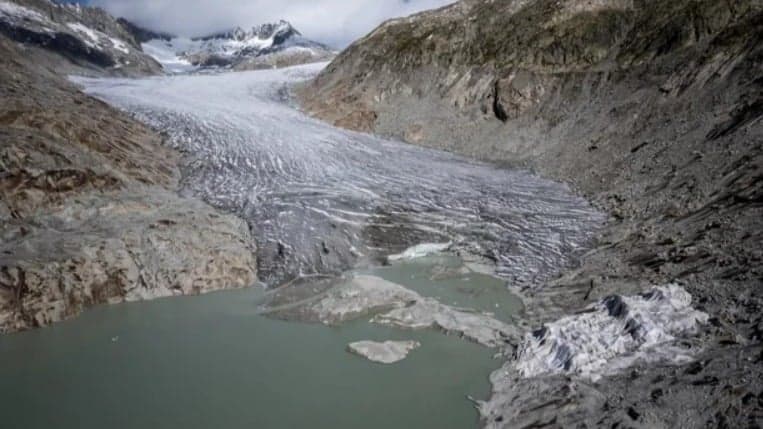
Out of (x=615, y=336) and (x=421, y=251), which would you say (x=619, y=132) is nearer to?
(x=421, y=251)

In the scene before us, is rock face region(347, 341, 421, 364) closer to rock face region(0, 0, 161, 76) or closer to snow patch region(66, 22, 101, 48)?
rock face region(0, 0, 161, 76)

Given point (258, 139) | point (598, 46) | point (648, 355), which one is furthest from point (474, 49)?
point (648, 355)

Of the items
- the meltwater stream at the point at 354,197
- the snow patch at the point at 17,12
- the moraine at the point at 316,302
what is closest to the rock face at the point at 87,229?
the moraine at the point at 316,302

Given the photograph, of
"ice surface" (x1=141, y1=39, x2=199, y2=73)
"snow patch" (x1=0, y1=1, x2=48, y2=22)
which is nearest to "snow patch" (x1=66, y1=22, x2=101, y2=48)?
"snow patch" (x1=0, y1=1, x2=48, y2=22)

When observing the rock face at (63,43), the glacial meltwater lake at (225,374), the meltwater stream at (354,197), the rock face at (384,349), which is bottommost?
the glacial meltwater lake at (225,374)

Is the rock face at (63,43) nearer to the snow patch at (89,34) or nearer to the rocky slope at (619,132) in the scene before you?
the snow patch at (89,34)

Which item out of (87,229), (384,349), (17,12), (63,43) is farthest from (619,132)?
(17,12)
